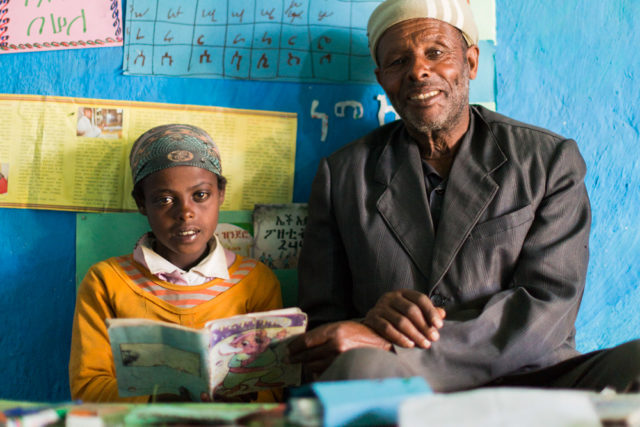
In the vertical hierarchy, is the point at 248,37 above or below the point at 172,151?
above

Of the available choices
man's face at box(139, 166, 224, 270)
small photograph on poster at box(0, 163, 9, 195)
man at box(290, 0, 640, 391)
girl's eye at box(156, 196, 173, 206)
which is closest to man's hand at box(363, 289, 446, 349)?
man at box(290, 0, 640, 391)

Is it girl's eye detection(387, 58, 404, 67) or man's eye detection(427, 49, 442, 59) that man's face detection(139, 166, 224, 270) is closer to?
girl's eye detection(387, 58, 404, 67)

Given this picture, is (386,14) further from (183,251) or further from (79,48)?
(79,48)

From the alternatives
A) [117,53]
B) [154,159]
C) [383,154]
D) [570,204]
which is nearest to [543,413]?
[570,204]

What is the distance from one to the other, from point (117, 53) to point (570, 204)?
65.5 inches

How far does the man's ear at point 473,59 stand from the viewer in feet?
5.95

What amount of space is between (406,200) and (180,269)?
28.9 inches

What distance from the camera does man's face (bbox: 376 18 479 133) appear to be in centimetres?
166

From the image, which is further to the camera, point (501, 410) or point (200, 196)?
point (200, 196)

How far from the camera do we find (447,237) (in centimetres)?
155

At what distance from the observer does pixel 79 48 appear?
1.98 metres

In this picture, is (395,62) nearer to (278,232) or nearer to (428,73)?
(428,73)

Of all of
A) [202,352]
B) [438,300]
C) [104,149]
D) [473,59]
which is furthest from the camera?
[104,149]

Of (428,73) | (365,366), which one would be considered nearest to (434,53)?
(428,73)
